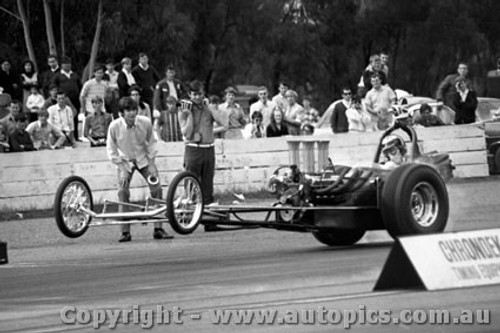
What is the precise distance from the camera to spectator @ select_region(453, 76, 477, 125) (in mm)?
26094

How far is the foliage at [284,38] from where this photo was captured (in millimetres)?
33688

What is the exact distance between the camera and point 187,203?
14.0 metres

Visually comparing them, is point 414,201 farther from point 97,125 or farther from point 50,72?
→ point 50,72

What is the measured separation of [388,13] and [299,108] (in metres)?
25.1

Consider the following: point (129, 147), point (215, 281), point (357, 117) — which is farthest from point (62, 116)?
point (215, 281)

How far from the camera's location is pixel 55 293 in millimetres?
11555

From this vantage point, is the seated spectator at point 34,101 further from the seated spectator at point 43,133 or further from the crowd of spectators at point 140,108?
the seated spectator at point 43,133

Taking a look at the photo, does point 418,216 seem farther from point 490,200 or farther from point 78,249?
point 490,200

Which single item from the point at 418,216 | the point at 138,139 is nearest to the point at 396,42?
the point at 138,139

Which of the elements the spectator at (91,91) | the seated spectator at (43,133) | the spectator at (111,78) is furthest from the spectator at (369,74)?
the seated spectator at (43,133)

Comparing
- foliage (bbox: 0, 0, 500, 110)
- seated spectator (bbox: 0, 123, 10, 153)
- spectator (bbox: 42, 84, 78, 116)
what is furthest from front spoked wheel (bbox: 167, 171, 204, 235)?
foliage (bbox: 0, 0, 500, 110)

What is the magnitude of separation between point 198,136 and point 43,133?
516 centimetres

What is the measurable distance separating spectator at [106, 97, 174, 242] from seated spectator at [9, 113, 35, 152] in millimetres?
5510

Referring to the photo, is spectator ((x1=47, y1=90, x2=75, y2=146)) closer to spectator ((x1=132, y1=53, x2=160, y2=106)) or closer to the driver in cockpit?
spectator ((x1=132, y1=53, x2=160, y2=106))
